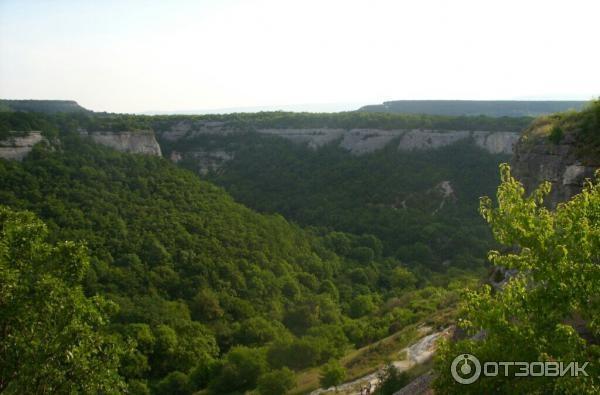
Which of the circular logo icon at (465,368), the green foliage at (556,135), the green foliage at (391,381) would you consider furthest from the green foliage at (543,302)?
the green foliage at (391,381)

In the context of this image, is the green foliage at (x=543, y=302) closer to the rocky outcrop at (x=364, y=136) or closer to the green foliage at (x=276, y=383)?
the green foliage at (x=276, y=383)

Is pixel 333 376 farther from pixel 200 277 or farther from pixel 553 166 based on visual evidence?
pixel 200 277

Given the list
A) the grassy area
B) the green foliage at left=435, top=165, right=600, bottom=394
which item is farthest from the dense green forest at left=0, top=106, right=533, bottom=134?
the green foliage at left=435, top=165, right=600, bottom=394

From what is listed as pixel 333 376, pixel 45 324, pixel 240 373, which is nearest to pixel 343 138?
pixel 240 373

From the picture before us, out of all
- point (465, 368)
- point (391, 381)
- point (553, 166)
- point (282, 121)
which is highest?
point (282, 121)

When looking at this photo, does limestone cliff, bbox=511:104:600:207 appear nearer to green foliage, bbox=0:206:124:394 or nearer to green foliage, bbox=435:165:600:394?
green foliage, bbox=435:165:600:394

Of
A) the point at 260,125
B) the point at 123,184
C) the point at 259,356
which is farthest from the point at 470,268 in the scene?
the point at 260,125

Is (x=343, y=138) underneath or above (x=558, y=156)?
underneath
